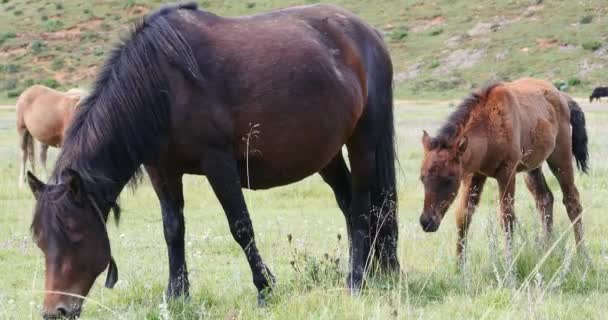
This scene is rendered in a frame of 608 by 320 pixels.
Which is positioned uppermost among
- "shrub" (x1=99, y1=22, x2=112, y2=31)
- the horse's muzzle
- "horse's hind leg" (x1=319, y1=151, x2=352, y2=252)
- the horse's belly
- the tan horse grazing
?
the horse's belly

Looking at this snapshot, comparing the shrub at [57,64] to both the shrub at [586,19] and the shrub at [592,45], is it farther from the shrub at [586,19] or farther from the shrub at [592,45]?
the shrub at [586,19]

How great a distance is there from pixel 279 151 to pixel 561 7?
1807 inches

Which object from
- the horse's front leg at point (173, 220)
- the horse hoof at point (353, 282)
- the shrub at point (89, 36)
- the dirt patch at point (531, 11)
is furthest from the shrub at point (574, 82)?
the horse's front leg at point (173, 220)

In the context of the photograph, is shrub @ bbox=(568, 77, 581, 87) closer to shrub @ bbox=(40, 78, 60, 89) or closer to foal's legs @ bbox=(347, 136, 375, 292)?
shrub @ bbox=(40, 78, 60, 89)

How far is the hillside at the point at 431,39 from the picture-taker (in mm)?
39000

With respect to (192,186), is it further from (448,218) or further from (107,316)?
(107,316)

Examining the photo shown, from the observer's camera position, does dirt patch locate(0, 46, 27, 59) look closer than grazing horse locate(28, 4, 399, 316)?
No

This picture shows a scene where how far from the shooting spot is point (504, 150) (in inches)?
271

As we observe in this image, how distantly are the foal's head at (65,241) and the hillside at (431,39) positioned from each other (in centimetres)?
3275

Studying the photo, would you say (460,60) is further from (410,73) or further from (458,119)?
(458,119)

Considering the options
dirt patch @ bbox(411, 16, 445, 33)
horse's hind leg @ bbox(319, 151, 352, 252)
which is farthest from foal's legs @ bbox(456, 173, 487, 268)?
dirt patch @ bbox(411, 16, 445, 33)

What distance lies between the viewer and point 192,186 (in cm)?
1228

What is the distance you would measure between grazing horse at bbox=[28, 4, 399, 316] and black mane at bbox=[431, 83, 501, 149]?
1.92 ft

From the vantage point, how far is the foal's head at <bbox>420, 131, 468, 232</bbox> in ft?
21.1
